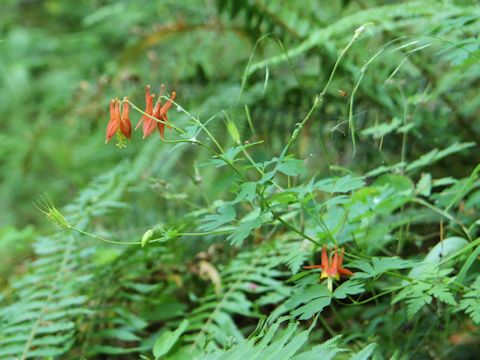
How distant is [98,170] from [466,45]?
2390 millimetres

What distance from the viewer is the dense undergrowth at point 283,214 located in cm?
108

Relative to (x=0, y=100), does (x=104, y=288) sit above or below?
above

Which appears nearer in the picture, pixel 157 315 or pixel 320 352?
pixel 320 352

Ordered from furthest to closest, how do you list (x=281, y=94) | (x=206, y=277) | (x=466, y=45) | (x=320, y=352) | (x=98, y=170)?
(x=98, y=170)
(x=281, y=94)
(x=206, y=277)
(x=466, y=45)
(x=320, y=352)

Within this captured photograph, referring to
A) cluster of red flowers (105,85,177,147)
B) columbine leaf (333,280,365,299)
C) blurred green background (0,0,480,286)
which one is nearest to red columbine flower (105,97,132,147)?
cluster of red flowers (105,85,177,147)

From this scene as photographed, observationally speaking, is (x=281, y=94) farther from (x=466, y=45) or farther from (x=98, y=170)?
(x=98, y=170)

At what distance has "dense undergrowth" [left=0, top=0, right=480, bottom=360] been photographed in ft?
3.53

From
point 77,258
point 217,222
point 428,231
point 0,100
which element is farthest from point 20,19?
point 217,222

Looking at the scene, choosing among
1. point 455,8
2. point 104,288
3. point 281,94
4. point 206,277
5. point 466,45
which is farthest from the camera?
point 281,94

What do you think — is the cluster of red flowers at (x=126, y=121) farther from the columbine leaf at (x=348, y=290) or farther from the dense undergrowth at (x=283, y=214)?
the columbine leaf at (x=348, y=290)

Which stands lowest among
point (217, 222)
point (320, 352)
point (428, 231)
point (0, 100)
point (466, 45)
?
point (0, 100)

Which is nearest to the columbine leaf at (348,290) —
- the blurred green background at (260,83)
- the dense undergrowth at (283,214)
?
the dense undergrowth at (283,214)

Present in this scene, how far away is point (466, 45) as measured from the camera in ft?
4.20

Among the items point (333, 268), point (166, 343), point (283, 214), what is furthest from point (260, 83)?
point (333, 268)
